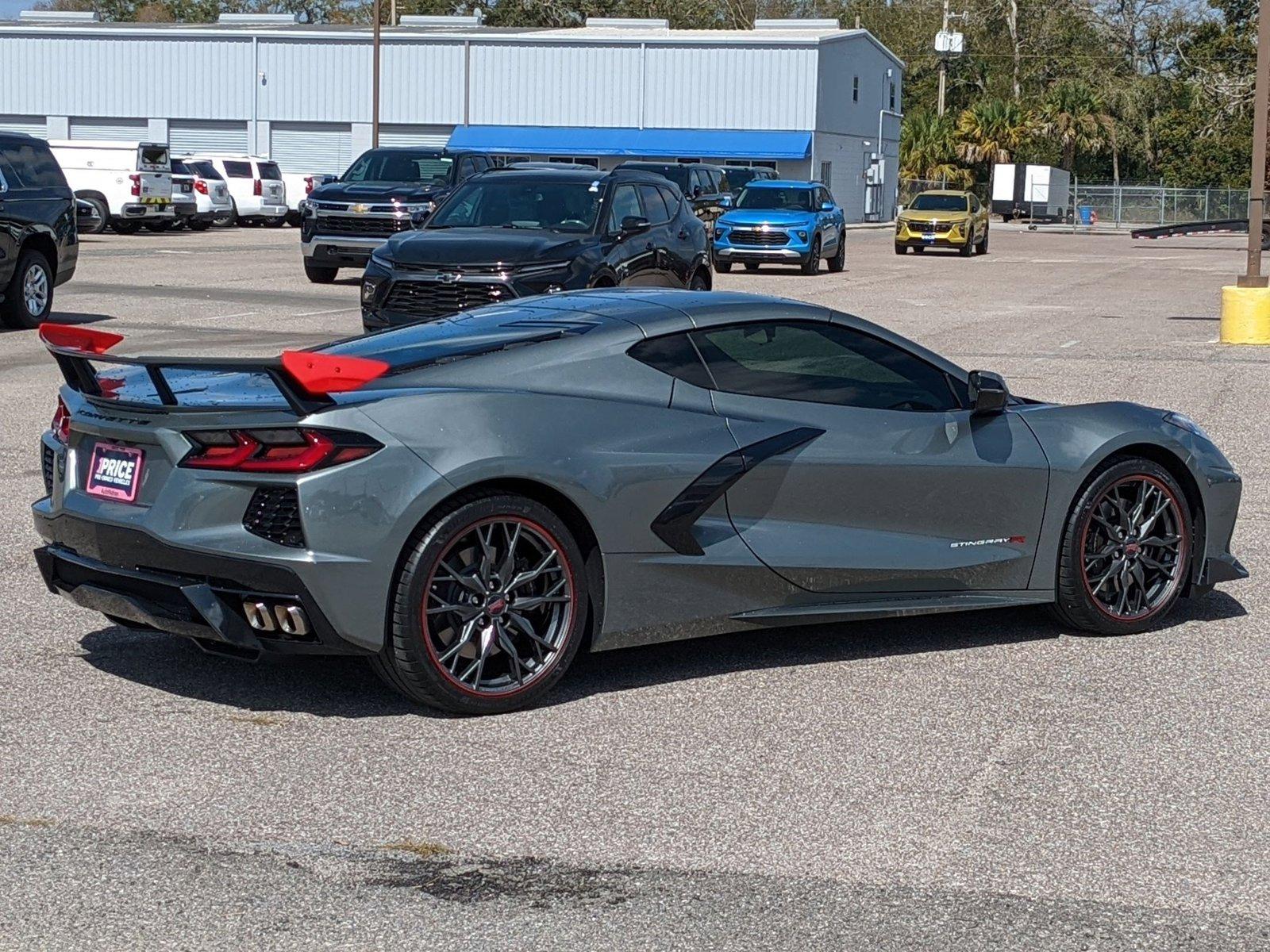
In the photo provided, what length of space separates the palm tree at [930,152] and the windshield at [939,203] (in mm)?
39833

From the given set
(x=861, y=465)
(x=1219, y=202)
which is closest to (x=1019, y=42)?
(x=1219, y=202)

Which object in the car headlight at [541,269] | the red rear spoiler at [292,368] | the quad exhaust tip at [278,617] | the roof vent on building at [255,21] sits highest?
the roof vent on building at [255,21]

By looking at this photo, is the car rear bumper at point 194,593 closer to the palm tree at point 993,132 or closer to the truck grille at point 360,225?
the truck grille at point 360,225

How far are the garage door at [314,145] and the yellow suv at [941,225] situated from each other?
32.5 m

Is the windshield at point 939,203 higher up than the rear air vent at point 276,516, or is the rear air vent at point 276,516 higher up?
the windshield at point 939,203

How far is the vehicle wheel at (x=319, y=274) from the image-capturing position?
90.0 feet

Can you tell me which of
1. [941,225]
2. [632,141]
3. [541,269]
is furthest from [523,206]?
[632,141]

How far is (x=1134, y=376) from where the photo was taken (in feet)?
55.7

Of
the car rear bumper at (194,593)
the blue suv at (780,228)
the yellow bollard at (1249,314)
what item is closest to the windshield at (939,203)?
the blue suv at (780,228)

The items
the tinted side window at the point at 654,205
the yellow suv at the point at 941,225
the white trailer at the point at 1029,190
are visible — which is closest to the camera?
the tinted side window at the point at 654,205

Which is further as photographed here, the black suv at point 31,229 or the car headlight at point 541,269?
the black suv at point 31,229

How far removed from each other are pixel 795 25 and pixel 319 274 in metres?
51.8

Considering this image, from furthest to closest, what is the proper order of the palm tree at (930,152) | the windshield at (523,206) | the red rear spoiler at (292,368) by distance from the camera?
1. the palm tree at (930,152)
2. the windshield at (523,206)
3. the red rear spoiler at (292,368)

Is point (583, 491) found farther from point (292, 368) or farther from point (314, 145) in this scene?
point (314, 145)
